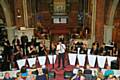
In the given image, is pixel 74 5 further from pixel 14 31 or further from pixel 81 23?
pixel 14 31

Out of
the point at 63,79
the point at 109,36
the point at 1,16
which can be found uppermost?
the point at 1,16

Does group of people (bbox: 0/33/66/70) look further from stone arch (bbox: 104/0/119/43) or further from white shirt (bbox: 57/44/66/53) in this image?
stone arch (bbox: 104/0/119/43)

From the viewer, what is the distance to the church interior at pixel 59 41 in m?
14.2

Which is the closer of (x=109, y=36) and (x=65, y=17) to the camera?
(x=109, y=36)

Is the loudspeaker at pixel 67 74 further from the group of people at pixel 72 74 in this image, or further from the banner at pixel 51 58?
the banner at pixel 51 58

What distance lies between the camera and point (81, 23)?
2573 cm

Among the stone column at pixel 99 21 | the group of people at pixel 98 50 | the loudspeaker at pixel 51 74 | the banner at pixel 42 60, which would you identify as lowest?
the loudspeaker at pixel 51 74

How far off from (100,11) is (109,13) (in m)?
2.21

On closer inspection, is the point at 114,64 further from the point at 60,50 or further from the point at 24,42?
the point at 24,42

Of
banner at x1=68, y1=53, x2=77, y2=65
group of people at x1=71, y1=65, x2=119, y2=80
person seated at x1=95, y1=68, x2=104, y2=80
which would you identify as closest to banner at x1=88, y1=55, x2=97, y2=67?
banner at x1=68, y1=53, x2=77, y2=65

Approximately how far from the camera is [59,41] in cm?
1873

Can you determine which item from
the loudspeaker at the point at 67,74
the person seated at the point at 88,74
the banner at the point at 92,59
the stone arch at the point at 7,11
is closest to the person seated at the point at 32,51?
the loudspeaker at the point at 67,74

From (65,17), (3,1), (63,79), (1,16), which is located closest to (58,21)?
(65,17)

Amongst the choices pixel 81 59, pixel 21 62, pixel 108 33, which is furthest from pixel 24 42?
pixel 108 33
